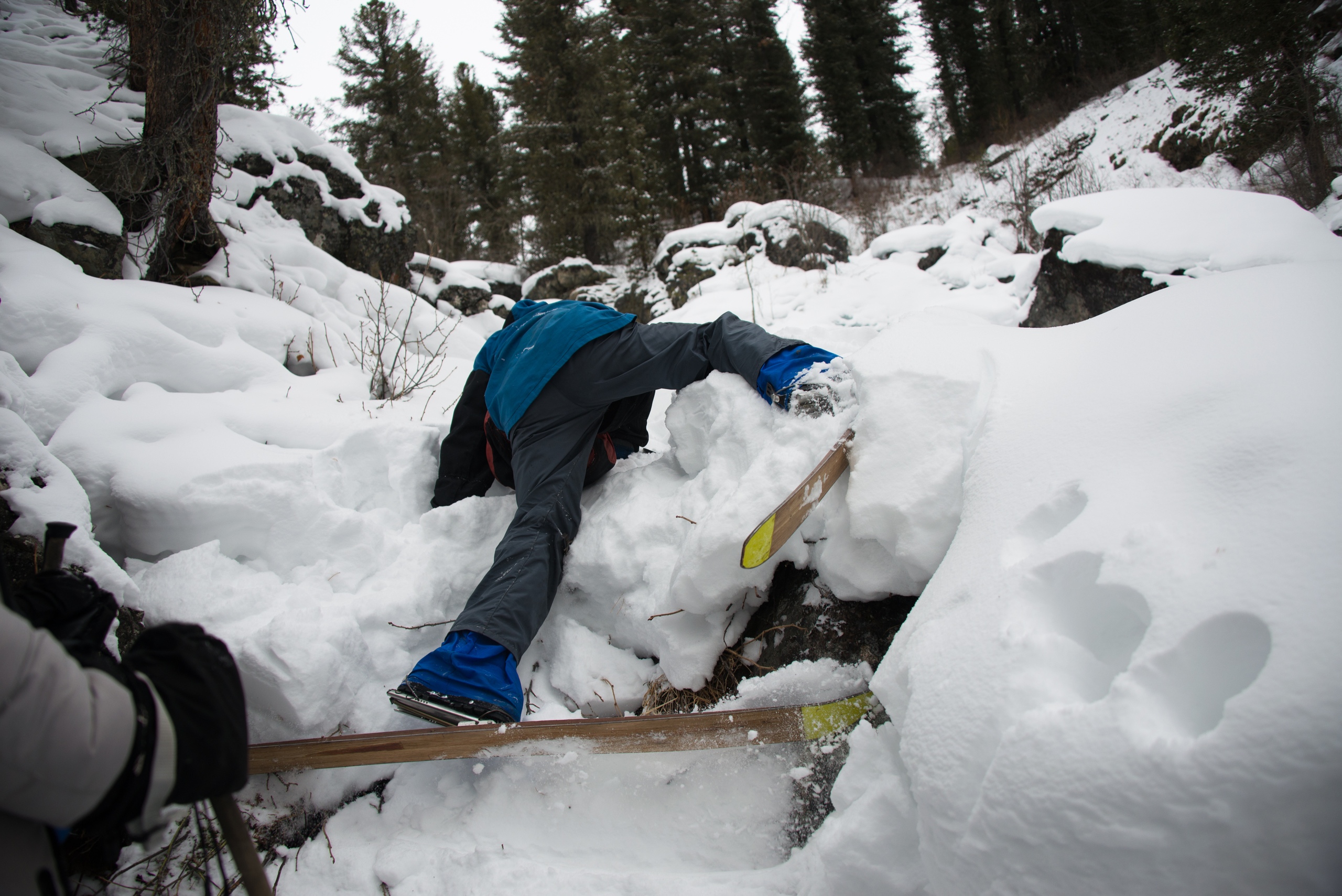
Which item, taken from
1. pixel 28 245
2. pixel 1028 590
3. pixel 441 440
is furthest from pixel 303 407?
pixel 1028 590

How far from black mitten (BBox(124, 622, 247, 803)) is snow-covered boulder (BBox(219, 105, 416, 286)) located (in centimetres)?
438

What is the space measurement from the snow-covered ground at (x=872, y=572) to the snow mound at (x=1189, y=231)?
0.06 feet

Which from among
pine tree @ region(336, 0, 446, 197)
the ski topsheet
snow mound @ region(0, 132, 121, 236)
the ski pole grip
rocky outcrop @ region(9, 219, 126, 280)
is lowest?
the ski topsheet

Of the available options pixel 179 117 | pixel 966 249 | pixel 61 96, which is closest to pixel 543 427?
pixel 179 117

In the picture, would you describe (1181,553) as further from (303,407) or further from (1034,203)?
(1034,203)

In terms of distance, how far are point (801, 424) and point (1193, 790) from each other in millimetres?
1216

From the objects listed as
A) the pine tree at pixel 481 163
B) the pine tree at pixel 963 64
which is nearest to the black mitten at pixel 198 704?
the pine tree at pixel 481 163

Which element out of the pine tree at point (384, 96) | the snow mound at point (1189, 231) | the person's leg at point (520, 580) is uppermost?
the pine tree at point (384, 96)

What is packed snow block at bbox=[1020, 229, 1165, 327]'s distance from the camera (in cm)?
286

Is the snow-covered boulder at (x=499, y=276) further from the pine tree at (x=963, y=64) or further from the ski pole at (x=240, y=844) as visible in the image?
the pine tree at (x=963, y=64)

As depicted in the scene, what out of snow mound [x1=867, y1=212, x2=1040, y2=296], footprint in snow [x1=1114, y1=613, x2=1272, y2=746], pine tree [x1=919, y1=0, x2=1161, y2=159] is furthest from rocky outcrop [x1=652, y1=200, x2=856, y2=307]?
pine tree [x1=919, y1=0, x2=1161, y2=159]

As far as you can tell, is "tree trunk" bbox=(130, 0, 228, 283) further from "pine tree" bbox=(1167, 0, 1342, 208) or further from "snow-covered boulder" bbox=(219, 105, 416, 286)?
"pine tree" bbox=(1167, 0, 1342, 208)

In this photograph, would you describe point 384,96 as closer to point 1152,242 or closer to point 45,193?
point 45,193

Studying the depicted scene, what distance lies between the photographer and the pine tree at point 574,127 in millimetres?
11859
